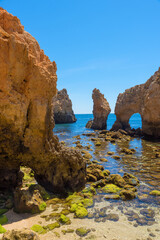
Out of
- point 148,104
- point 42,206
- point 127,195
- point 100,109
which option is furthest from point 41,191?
point 100,109

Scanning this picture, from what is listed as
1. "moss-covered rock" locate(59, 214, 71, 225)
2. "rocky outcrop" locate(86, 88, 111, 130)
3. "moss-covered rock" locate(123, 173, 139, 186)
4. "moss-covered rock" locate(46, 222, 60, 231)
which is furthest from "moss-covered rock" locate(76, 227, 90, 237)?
"rocky outcrop" locate(86, 88, 111, 130)

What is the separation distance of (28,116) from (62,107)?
67858mm

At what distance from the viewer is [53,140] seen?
11.1m

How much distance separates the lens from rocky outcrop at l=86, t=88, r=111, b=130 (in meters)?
54.1

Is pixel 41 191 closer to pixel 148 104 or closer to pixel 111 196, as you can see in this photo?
pixel 111 196

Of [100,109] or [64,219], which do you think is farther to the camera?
[100,109]

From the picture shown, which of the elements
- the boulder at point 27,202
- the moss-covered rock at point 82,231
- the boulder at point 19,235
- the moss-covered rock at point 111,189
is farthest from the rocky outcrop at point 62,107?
the boulder at point 19,235

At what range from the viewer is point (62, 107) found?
253ft

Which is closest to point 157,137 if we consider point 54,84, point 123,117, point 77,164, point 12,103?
point 123,117

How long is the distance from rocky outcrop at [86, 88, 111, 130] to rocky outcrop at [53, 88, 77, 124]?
23.9 metres

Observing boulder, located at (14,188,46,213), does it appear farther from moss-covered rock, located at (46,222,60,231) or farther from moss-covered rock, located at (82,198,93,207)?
moss-covered rock, located at (82,198,93,207)

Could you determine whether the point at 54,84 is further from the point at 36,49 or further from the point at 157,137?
the point at 157,137

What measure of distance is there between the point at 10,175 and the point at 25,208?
268 centimetres

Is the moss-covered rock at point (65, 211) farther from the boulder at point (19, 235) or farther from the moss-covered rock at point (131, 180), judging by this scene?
the moss-covered rock at point (131, 180)
